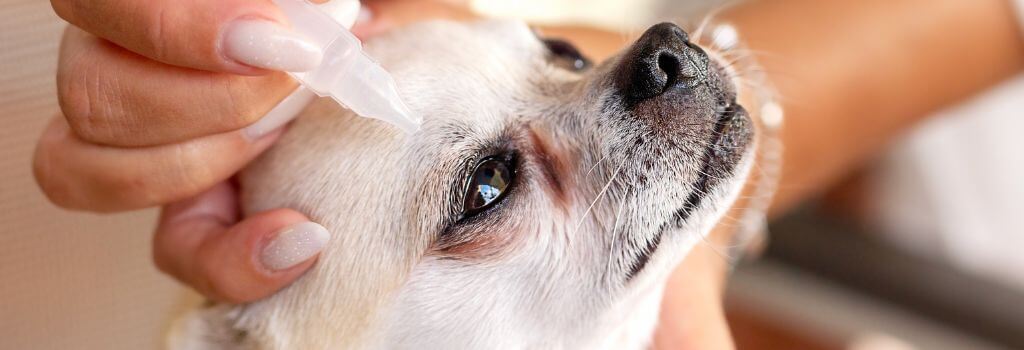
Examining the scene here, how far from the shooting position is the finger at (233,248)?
3.22 ft

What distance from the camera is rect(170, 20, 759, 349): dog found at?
3.37 feet

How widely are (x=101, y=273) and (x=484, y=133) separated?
0.86m

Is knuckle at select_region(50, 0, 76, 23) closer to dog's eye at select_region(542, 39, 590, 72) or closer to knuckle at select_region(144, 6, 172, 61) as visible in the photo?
knuckle at select_region(144, 6, 172, 61)

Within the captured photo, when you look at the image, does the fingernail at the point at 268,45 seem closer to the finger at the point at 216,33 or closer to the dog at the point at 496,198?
the finger at the point at 216,33

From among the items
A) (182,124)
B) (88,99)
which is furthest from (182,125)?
(88,99)

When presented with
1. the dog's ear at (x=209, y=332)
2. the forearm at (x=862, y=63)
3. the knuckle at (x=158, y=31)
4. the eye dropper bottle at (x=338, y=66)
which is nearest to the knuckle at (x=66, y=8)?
the knuckle at (x=158, y=31)

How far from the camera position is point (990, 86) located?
7.58 feet

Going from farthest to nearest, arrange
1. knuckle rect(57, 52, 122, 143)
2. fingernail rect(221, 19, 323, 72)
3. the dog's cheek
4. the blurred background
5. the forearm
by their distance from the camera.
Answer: the blurred background, the forearm, the dog's cheek, knuckle rect(57, 52, 122, 143), fingernail rect(221, 19, 323, 72)

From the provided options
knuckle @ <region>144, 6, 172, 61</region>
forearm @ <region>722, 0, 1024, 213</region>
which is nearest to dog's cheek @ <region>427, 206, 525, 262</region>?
knuckle @ <region>144, 6, 172, 61</region>

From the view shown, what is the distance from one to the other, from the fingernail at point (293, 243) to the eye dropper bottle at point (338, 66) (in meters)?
0.17

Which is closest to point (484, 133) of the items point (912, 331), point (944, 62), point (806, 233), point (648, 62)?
point (648, 62)

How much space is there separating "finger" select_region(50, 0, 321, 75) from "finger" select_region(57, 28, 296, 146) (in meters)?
0.04

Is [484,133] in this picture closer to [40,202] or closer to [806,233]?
[40,202]

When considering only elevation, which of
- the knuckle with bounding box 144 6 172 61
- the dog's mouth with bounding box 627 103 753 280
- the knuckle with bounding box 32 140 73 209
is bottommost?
the knuckle with bounding box 32 140 73 209
